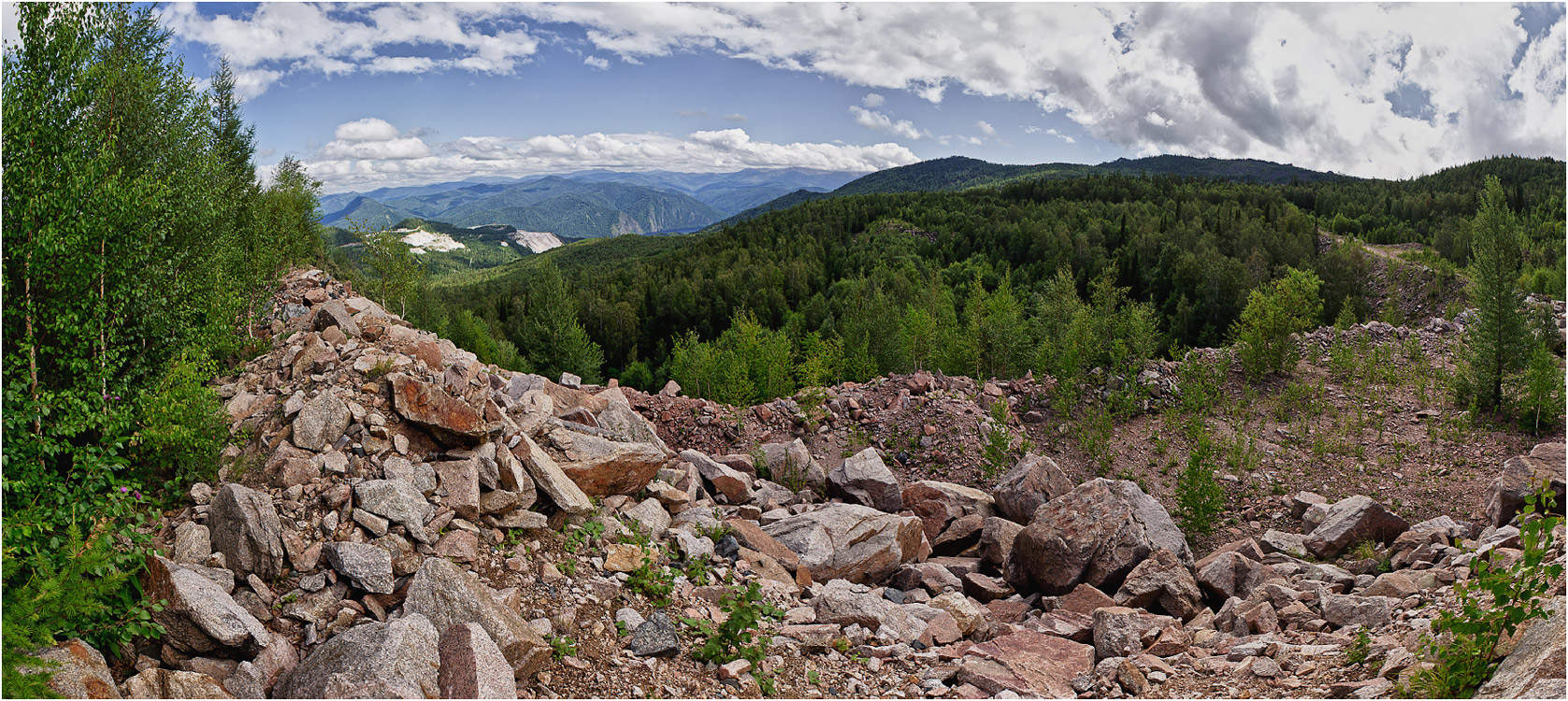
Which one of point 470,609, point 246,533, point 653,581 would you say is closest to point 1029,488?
point 653,581

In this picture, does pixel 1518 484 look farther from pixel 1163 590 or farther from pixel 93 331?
pixel 93 331

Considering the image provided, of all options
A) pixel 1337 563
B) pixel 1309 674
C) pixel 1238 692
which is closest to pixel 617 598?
pixel 1238 692

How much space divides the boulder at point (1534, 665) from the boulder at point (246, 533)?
11193mm

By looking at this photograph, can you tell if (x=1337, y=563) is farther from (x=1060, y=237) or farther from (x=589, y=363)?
(x=1060, y=237)

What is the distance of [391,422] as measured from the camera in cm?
1045

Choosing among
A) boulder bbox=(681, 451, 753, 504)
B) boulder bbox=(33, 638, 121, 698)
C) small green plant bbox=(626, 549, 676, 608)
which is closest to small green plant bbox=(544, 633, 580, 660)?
small green plant bbox=(626, 549, 676, 608)

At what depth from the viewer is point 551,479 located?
10.7 metres

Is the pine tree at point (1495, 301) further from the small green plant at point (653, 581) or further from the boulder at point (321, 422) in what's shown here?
the boulder at point (321, 422)

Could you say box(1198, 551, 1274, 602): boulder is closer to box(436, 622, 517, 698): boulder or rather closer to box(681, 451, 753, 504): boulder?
box(681, 451, 753, 504): boulder

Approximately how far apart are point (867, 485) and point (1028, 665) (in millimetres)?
6527

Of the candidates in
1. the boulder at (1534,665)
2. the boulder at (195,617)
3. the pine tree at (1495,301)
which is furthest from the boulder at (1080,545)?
the pine tree at (1495,301)

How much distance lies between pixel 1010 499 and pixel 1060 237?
85.7m

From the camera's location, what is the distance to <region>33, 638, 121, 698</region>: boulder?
211 inches

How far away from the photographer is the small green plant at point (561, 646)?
24.4 ft
